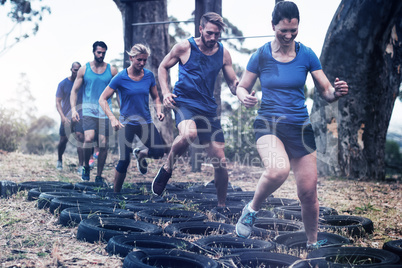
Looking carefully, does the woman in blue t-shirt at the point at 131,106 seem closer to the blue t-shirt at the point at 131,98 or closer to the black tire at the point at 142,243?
the blue t-shirt at the point at 131,98

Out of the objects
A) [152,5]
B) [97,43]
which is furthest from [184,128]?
[152,5]

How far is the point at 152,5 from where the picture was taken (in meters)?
12.9

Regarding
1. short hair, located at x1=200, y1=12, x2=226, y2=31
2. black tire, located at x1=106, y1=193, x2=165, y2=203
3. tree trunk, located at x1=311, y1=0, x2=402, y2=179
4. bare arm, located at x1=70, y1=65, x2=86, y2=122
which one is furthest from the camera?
tree trunk, located at x1=311, y1=0, x2=402, y2=179

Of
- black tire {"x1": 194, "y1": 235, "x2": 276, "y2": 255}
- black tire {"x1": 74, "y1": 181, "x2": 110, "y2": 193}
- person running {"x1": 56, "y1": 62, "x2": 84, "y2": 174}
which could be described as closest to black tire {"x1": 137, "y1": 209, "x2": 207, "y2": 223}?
black tire {"x1": 194, "y1": 235, "x2": 276, "y2": 255}

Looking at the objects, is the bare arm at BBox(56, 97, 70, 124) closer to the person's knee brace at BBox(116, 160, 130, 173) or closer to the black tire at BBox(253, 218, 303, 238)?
the person's knee brace at BBox(116, 160, 130, 173)

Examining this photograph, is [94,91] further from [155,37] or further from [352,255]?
[352,255]

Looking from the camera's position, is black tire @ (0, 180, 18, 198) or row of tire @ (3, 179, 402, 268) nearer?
row of tire @ (3, 179, 402, 268)

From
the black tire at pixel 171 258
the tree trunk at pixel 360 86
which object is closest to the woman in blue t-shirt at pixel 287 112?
the black tire at pixel 171 258

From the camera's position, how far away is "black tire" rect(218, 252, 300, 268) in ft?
10.5

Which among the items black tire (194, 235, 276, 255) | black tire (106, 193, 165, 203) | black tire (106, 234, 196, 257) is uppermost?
black tire (106, 193, 165, 203)

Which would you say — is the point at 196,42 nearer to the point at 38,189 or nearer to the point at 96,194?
the point at 96,194

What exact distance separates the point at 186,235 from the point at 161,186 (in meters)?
1.18

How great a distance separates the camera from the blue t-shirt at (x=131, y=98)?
614cm

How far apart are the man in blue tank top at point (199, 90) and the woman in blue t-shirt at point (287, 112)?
3.85 feet
